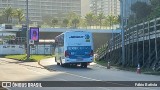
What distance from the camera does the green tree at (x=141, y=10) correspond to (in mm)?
67938

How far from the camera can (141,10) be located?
70.9 metres

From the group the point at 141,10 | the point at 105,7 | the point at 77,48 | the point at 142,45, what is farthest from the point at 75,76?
the point at 105,7

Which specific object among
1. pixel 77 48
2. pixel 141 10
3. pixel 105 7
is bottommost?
pixel 77 48

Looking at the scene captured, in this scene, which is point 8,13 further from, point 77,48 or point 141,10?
point 77,48

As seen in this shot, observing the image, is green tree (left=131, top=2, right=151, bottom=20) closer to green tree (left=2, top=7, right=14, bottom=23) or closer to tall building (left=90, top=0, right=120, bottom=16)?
tall building (left=90, top=0, right=120, bottom=16)

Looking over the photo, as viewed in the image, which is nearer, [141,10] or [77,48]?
[77,48]

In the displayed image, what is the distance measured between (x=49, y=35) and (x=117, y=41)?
65802 millimetres

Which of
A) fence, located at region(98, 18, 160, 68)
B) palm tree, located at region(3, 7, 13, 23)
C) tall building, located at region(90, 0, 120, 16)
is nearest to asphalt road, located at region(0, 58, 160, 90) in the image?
fence, located at region(98, 18, 160, 68)

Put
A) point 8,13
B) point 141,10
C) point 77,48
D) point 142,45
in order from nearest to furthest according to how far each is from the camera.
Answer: point 77,48 < point 142,45 < point 141,10 < point 8,13

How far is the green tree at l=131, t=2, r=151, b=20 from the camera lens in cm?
6794

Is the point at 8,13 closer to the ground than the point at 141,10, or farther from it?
farther from it

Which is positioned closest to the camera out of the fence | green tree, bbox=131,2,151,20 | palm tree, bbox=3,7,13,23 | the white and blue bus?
the fence

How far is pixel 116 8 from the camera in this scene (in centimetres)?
13812

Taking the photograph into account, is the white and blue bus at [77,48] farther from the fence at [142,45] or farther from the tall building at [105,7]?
the tall building at [105,7]
